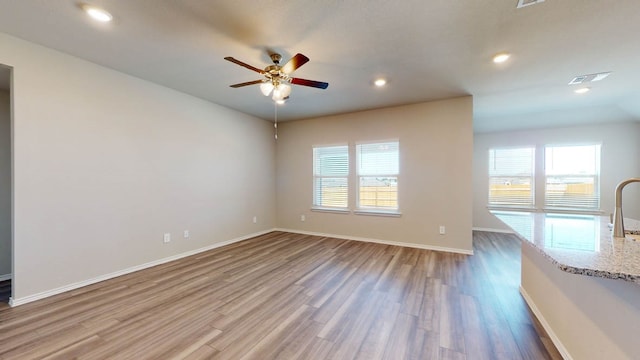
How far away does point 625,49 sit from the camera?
8.34 ft

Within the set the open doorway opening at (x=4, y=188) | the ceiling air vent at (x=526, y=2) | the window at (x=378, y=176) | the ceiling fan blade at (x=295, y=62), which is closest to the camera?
the ceiling air vent at (x=526, y=2)

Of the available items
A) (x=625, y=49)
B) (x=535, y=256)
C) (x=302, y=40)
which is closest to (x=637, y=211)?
(x=625, y=49)

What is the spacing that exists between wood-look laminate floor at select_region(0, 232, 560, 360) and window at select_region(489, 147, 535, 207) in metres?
2.78

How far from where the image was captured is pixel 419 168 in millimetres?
4508

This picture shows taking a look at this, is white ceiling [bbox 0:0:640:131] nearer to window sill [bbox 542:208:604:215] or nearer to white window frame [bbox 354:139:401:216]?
white window frame [bbox 354:139:401:216]

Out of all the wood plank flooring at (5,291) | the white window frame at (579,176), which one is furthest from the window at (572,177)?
the wood plank flooring at (5,291)

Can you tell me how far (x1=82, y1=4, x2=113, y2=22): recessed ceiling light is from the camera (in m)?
1.98

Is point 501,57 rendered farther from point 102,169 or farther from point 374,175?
point 102,169

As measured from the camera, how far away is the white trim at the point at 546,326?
173 cm

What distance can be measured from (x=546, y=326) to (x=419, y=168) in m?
2.86

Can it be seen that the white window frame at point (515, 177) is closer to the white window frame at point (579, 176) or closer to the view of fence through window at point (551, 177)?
the view of fence through window at point (551, 177)

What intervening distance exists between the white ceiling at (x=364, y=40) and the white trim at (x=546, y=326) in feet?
8.42

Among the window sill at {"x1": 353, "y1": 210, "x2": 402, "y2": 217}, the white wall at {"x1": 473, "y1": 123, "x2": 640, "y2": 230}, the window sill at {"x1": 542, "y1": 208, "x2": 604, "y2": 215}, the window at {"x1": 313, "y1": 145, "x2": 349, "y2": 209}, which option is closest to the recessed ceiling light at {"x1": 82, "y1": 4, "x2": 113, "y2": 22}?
the window at {"x1": 313, "y1": 145, "x2": 349, "y2": 209}

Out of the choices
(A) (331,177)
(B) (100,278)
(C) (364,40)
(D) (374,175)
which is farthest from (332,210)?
(B) (100,278)
